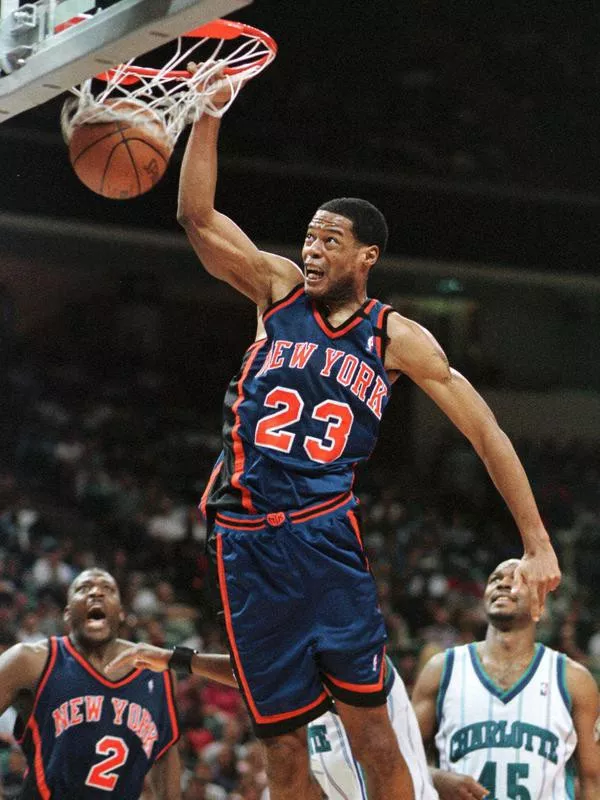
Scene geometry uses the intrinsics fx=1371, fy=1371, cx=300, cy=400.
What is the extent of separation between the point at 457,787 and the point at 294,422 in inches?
71.5

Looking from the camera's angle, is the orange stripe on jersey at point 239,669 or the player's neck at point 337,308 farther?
the player's neck at point 337,308

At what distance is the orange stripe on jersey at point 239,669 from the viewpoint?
380 cm

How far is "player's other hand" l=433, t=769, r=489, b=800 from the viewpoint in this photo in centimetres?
488

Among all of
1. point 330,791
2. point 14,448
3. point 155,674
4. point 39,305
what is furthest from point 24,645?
point 39,305

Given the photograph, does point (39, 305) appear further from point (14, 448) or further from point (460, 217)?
point (460, 217)

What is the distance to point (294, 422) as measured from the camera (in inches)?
150

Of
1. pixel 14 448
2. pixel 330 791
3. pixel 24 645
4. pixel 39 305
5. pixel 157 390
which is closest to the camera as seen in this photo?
pixel 330 791

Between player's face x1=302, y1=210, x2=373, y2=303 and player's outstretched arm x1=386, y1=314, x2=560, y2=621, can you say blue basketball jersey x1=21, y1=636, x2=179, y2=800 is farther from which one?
player's face x1=302, y1=210, x2=373, y2=303

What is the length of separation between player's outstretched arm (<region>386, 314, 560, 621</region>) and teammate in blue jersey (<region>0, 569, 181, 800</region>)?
7.31ft

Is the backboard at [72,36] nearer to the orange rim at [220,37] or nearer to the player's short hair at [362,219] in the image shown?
the orange rim at [220,37]

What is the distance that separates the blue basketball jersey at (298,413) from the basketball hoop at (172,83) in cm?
74

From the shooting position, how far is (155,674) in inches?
232

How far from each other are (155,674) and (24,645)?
1.94ft

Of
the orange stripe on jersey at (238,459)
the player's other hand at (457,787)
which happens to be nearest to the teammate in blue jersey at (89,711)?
the player's other hand at (457,787)
